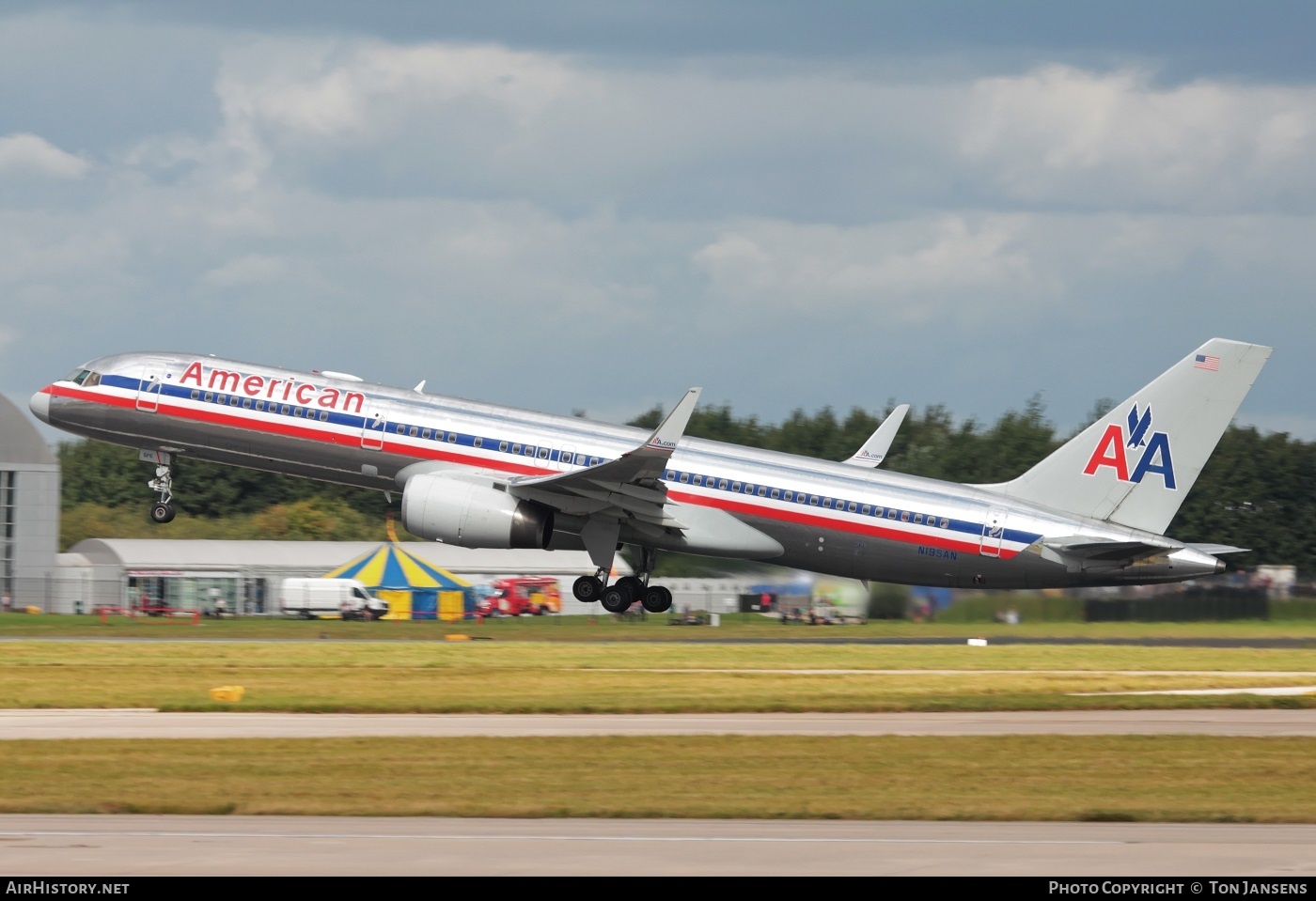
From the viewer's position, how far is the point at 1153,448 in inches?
1752

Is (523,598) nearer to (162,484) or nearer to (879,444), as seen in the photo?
(162,484)

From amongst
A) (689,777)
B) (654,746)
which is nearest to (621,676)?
(654,746)

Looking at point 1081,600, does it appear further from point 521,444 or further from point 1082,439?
point 521,444

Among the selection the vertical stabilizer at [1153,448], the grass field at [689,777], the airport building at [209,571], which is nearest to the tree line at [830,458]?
the airport building at [209,571]

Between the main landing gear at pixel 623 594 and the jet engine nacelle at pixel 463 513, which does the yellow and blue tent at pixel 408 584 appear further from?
the jet engine nacelle at pixel 463 513

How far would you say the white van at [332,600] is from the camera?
244 feet

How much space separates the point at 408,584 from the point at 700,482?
34.4m

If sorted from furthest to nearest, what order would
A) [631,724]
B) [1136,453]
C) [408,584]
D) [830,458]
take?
[830,458]
[408,584]
[1136,453]
[631,724]

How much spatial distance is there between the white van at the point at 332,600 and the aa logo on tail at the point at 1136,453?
38.4 meters

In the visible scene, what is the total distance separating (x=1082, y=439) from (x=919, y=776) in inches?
920

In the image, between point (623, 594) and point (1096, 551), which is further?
point (623, 594)

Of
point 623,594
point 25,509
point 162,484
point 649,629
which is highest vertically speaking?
point 25,509

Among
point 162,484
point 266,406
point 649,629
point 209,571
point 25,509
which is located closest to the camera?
point 266,406

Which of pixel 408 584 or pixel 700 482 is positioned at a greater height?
pixel 700 482
